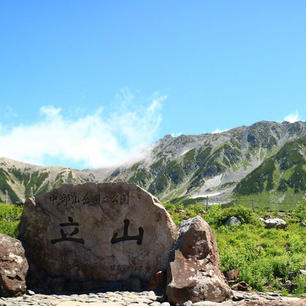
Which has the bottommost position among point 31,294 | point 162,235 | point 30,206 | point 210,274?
point 31,294

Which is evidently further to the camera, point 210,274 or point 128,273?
point 128,273

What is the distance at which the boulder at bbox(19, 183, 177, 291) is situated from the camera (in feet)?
44.8

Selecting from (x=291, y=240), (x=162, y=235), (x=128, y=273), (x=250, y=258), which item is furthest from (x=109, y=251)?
(x=291, y=240)

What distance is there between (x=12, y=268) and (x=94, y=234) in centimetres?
305

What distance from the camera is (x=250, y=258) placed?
16.0 meters

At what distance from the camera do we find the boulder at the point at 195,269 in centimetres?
1108

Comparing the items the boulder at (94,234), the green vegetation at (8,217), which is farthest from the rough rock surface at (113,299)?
the green vegetation at (8,217)

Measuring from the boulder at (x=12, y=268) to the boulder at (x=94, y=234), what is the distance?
118 centimetres

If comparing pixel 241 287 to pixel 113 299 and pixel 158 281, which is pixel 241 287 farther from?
pixel 113 299

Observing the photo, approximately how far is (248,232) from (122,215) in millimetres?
11216

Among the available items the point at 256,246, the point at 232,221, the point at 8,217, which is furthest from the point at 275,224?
the point at 8,217

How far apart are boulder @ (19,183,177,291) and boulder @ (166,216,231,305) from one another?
1228 mm

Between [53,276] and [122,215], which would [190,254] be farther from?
[53,276]

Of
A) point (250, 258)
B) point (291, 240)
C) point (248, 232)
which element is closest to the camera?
point (250, 258)
